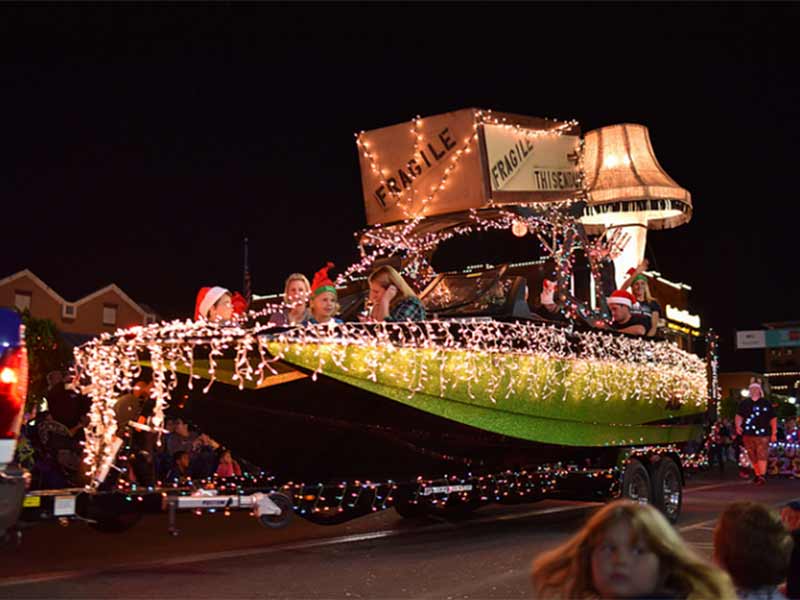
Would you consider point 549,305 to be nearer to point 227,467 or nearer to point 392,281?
point 392,281

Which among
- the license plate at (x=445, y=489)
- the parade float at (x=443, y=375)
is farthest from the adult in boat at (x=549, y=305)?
the license plate at (x=445, y=489)

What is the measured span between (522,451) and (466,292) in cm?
182

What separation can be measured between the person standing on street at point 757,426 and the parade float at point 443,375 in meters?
4.96

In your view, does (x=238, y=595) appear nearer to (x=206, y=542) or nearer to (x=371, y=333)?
(x=371, y=333)

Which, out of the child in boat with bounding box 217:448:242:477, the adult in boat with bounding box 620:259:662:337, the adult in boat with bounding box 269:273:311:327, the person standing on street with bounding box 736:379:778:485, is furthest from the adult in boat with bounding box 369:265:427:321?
the person standing on street with bounding box 736:379:778:485

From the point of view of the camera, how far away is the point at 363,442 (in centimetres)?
966

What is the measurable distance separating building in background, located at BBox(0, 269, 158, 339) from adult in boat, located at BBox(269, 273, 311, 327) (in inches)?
1409

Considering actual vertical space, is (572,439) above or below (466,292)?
below

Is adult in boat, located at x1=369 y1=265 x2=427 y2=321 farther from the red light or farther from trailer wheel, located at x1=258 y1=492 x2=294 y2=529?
the red light

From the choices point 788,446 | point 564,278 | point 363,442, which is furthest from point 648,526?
point 788,446

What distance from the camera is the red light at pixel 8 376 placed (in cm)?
607

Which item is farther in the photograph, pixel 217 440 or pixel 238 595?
pixel 217 440

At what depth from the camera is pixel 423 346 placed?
921 cm

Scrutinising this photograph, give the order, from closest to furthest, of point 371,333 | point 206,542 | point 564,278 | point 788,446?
point 371,333
point 206,542
point 564,278
point 788,446
